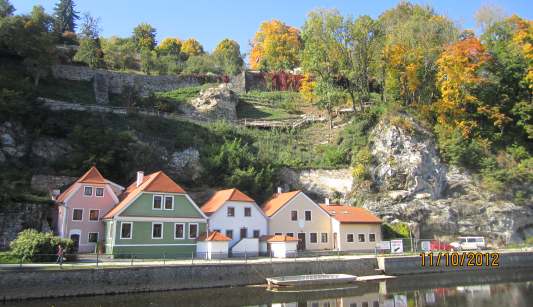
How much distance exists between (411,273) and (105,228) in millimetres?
22905

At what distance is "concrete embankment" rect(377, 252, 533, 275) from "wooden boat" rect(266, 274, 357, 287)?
5138 millimetres

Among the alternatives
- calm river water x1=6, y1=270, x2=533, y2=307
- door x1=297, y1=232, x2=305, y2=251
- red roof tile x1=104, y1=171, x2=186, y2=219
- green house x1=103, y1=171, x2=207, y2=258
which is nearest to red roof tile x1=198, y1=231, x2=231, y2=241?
green house x1=103, y1=171, x2=207, y2=258

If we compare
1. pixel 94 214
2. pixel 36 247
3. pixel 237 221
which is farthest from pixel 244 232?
pixel 36 247

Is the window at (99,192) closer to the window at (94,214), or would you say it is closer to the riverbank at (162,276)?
the window at (94,214)

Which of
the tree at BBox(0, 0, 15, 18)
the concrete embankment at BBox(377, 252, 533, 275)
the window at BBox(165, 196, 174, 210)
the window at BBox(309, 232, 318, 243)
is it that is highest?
the tree at BBox(0, 0, 15, 18)

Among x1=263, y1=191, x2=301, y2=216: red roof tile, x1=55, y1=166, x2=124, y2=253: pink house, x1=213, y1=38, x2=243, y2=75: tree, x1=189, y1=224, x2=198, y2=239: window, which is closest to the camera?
x1=55, y1=166, x2=124, y2=253: pink house

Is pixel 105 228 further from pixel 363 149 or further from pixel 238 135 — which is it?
pixel 363 149

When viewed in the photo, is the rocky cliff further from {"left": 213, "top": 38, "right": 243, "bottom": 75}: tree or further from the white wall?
{"left": 213, "top": 38, "right": 243, "bottom": 75}: tree

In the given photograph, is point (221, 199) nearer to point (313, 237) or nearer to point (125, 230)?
point (125, 230)

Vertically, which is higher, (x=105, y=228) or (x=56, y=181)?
(x=56, y=181)

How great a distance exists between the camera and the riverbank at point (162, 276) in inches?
826

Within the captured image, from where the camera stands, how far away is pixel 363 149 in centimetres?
4722

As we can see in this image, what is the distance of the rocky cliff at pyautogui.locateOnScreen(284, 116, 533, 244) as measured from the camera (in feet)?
135

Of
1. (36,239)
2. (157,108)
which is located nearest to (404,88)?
(157,108)
